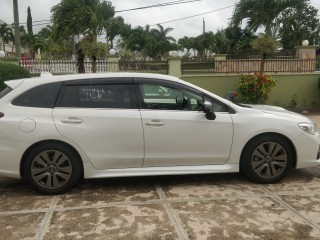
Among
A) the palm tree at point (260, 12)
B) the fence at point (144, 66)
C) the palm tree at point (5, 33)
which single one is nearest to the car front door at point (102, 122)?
the fence at point (144, 66)

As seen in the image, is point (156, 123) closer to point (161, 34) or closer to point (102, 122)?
point (102, 122)

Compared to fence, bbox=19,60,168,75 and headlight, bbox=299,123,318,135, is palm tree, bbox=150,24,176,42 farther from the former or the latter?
headlight, bbox=299,123,318,135

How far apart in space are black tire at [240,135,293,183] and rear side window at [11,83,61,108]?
253 cm

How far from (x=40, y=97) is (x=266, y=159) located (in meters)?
2.98

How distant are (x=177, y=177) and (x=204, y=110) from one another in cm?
117

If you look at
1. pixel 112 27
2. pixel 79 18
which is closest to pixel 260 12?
pixel 112 27

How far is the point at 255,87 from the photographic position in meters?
11.4

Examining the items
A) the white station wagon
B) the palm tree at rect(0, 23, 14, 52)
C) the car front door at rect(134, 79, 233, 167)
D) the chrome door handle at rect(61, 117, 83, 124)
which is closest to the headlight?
the white station wagon

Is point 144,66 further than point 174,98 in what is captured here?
Yes

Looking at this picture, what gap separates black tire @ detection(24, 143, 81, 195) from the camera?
448cm

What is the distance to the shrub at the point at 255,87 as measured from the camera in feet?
37.4

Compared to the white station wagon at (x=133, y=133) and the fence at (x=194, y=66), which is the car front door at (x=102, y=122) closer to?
the white station wagon at (x=133, y=133)

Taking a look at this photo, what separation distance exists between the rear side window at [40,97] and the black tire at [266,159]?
8.29 ft

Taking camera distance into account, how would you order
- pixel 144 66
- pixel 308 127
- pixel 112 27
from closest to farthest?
pixel 308 127, pixel 144 66, pixel 112 27
